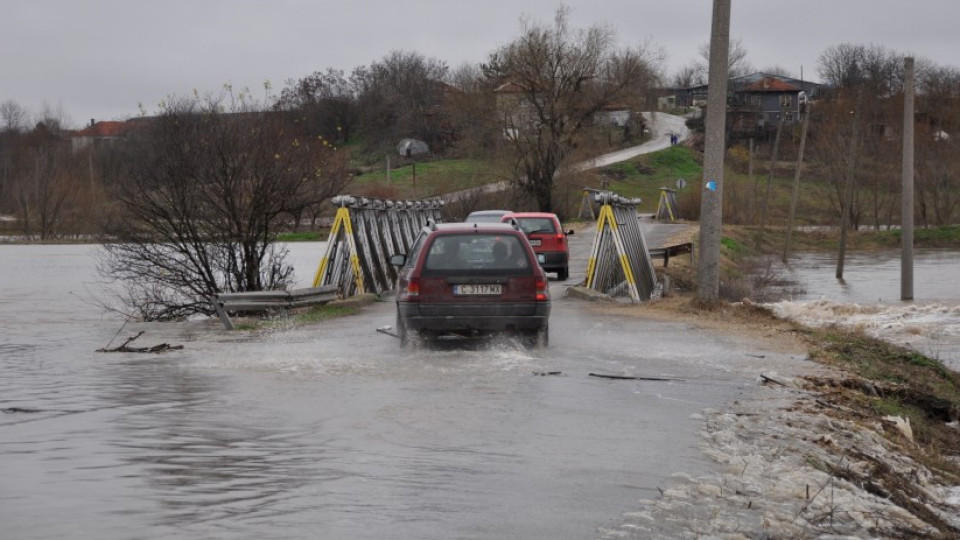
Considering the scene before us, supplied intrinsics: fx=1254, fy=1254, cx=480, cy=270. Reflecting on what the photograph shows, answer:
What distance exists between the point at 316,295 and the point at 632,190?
68.4 m

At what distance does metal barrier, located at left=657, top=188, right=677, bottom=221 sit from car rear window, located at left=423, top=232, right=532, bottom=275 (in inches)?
2108

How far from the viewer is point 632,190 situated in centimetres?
8812

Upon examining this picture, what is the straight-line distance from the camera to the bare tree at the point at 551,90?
2515 inches

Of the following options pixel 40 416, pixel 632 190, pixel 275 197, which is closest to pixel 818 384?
pixel 40 416

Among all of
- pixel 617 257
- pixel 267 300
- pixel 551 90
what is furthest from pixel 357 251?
pixel 551 90

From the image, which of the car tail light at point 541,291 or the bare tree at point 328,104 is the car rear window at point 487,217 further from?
the bare tree at point 328,104

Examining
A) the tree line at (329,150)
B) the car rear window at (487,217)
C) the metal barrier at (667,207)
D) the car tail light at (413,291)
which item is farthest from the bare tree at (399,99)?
the car tail light at (413,291)

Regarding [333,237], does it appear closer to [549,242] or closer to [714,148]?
[714,148]

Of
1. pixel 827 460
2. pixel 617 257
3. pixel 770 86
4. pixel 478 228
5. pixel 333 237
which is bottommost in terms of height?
pixel 827 460

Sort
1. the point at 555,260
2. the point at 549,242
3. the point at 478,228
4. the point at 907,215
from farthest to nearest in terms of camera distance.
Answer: the point at 907,215
the point at 549,242
the point at 555,260
the point at 478,228

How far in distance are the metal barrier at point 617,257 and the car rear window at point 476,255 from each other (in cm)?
909

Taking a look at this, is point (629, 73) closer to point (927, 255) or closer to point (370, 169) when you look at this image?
point (927, 255)

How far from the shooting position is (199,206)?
85.0 ft

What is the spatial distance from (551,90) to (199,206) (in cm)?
3993
